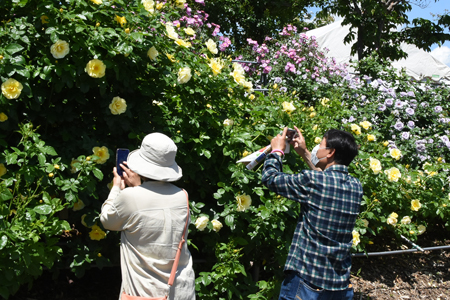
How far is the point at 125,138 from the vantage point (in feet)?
8.47

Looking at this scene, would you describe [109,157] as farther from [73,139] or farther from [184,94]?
[184,94]

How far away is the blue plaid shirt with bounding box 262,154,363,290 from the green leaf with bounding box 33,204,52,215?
1.01 meters

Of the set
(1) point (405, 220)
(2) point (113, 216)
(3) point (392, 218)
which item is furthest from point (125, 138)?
(1) point (405, 220)

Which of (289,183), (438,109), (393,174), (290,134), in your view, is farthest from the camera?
(438,109)

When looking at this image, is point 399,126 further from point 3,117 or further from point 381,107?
point 3,117

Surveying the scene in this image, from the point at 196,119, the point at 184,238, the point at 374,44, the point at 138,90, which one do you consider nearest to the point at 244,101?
the point at 196,119

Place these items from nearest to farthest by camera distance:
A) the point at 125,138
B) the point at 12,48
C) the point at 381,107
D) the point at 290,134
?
the point at 12,48 → the point at 290,134 → the point at 125,138 → the point at 381,107

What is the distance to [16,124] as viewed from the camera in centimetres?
222

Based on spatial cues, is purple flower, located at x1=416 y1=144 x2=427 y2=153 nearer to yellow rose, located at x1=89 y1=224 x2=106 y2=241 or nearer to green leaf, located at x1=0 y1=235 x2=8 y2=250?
yellow rose, located at x1=89 y1=224 x2=106 y2=241

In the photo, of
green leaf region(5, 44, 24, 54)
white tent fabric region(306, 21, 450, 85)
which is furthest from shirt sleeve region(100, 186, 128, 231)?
white tent fabric region(306, 21, 450, 85)

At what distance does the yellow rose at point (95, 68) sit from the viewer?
7.13ft

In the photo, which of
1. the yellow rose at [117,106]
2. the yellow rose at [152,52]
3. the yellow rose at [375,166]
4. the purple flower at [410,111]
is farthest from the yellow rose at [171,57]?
the purple flower at [410,111]

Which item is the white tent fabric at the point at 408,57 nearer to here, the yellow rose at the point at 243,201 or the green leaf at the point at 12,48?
the yellow rose at the point at 243,201

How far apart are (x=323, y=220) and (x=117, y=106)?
1.20 metres
